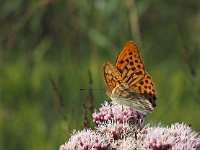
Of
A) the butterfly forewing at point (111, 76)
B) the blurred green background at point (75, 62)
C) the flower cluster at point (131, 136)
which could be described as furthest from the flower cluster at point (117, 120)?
the blurred green background at point (75, 62)

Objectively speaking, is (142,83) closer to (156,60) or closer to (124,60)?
(124,60)

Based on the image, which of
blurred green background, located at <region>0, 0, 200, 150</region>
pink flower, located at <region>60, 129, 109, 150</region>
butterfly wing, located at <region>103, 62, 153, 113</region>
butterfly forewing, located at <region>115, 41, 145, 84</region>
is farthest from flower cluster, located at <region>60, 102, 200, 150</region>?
blurred green background, located at <region>0, 0, 200, 150</region>

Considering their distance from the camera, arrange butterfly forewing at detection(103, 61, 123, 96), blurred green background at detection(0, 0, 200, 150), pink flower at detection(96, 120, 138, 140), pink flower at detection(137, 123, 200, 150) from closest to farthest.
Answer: pink flower at detection(137, 123, 200, 150), pink flower at detection(96, 120, 138, 140), butterfly forewing at detection(103, 61, 123, 96), blurred green background at detection(0, 0, 200, 150)

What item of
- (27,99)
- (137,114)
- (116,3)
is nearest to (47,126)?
(27,99)

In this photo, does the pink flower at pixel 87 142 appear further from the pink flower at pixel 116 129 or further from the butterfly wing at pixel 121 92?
the butterfly wing at pixel 121 92

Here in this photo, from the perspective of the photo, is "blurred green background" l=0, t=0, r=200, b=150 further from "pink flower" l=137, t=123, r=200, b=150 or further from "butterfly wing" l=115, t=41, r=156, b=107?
"pink flower" l=137, t=123, r=200, b=150

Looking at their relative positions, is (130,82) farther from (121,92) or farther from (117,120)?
(117,120)

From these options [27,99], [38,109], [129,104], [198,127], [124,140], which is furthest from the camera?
[27,99]
